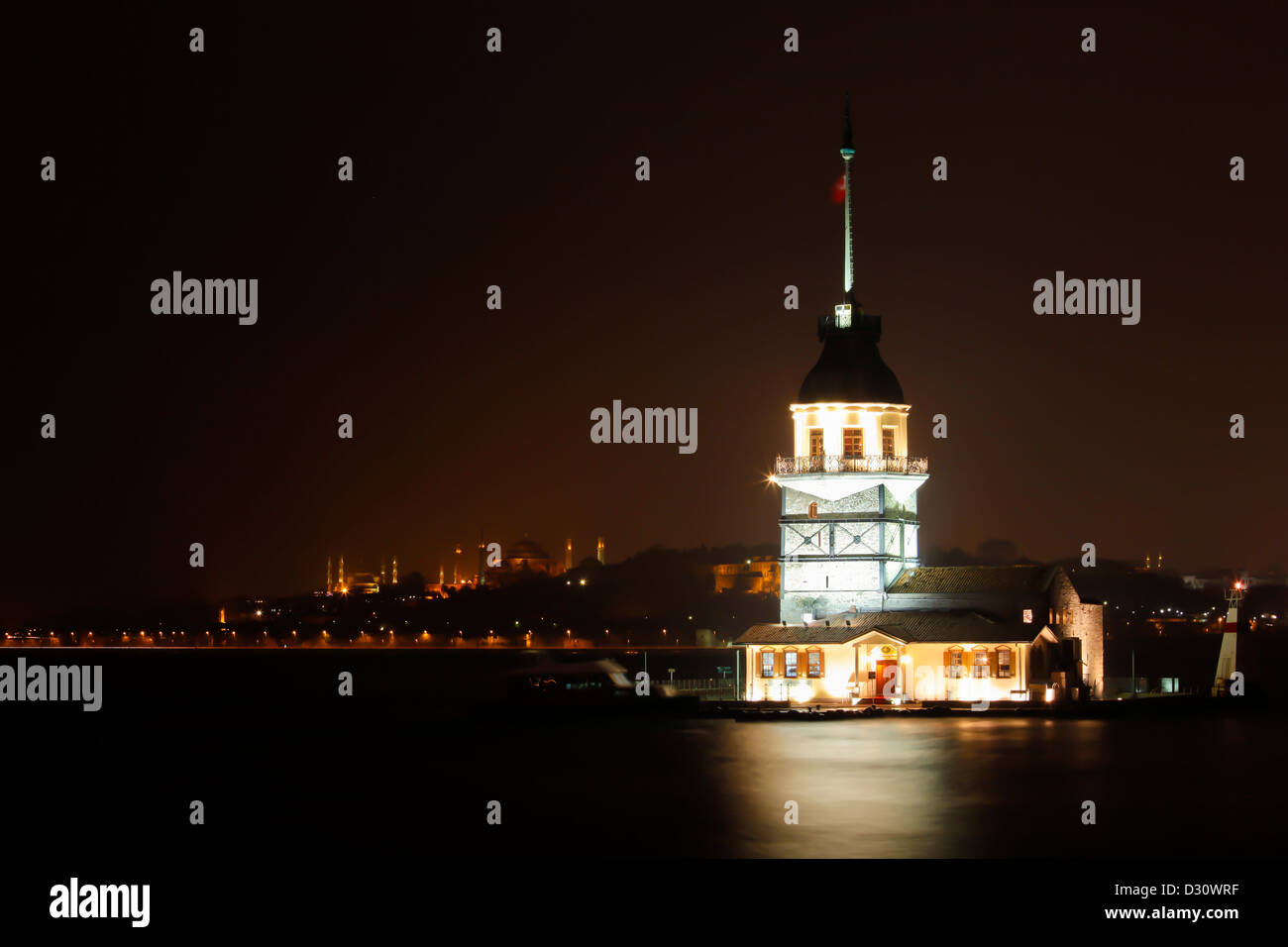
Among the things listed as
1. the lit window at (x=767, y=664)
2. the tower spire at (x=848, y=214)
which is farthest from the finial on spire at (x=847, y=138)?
the lit window at (x=767, y=664)

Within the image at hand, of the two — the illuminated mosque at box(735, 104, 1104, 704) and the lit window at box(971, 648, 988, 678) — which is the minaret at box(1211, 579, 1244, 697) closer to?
the illuminated mosque at box(735, 104, 1104, 704)

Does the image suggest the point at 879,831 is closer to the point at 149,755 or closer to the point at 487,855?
the point at 487,855

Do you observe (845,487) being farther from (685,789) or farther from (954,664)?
(685,789)

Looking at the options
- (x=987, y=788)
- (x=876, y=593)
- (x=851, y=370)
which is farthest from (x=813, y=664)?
(x=987, y=788)

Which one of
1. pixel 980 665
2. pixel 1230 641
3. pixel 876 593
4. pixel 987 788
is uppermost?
pixel 876 593

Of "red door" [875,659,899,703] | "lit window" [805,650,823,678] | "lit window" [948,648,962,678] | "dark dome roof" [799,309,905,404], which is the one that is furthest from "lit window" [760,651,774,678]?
"dark dome roof" [799,309,905,404]
